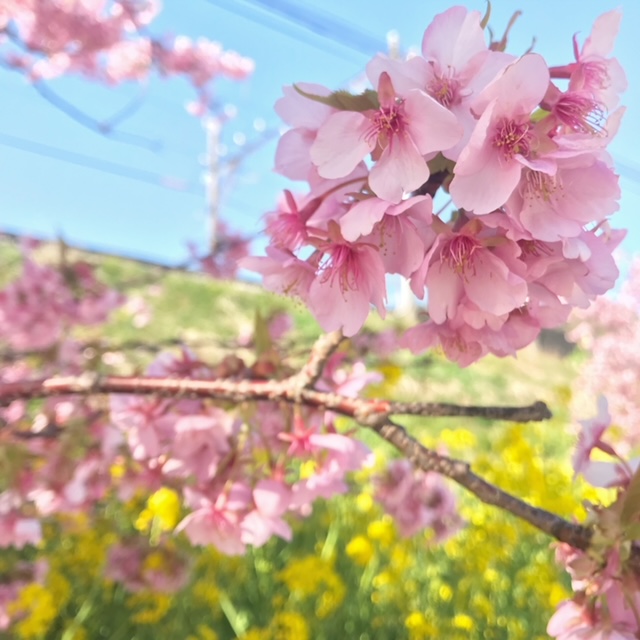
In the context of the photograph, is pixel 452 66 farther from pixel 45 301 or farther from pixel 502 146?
pixel 45 301

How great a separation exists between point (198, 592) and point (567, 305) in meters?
1.47

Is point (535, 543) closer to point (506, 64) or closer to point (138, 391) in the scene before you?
point (138, 391)

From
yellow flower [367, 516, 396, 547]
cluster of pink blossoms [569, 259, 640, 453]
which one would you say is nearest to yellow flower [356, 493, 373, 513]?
yellow flower [367, 516, 396, 547]

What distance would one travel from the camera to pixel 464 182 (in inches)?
13.4

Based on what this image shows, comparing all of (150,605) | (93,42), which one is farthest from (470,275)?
(93,42)

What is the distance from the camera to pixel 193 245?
250 cm

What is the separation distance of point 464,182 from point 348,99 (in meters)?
0.10

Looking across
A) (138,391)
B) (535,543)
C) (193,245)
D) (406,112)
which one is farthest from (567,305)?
(193,245)

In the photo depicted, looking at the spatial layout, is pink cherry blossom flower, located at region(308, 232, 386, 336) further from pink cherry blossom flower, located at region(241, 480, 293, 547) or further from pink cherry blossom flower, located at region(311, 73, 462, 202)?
pink cherry blossom flower, located at region(241, 480, 293, 547)

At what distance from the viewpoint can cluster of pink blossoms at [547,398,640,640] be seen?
38 cm

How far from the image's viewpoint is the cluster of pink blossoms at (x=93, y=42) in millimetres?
2883

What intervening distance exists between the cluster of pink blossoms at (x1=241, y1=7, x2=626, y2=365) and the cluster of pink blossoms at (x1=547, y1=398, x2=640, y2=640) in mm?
137

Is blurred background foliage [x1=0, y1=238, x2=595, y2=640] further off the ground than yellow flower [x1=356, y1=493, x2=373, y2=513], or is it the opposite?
blurred background foliage [x1=0, y1=238, x2=595, y2=640]

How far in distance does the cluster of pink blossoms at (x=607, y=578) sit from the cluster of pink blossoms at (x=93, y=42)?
6.92 feet
